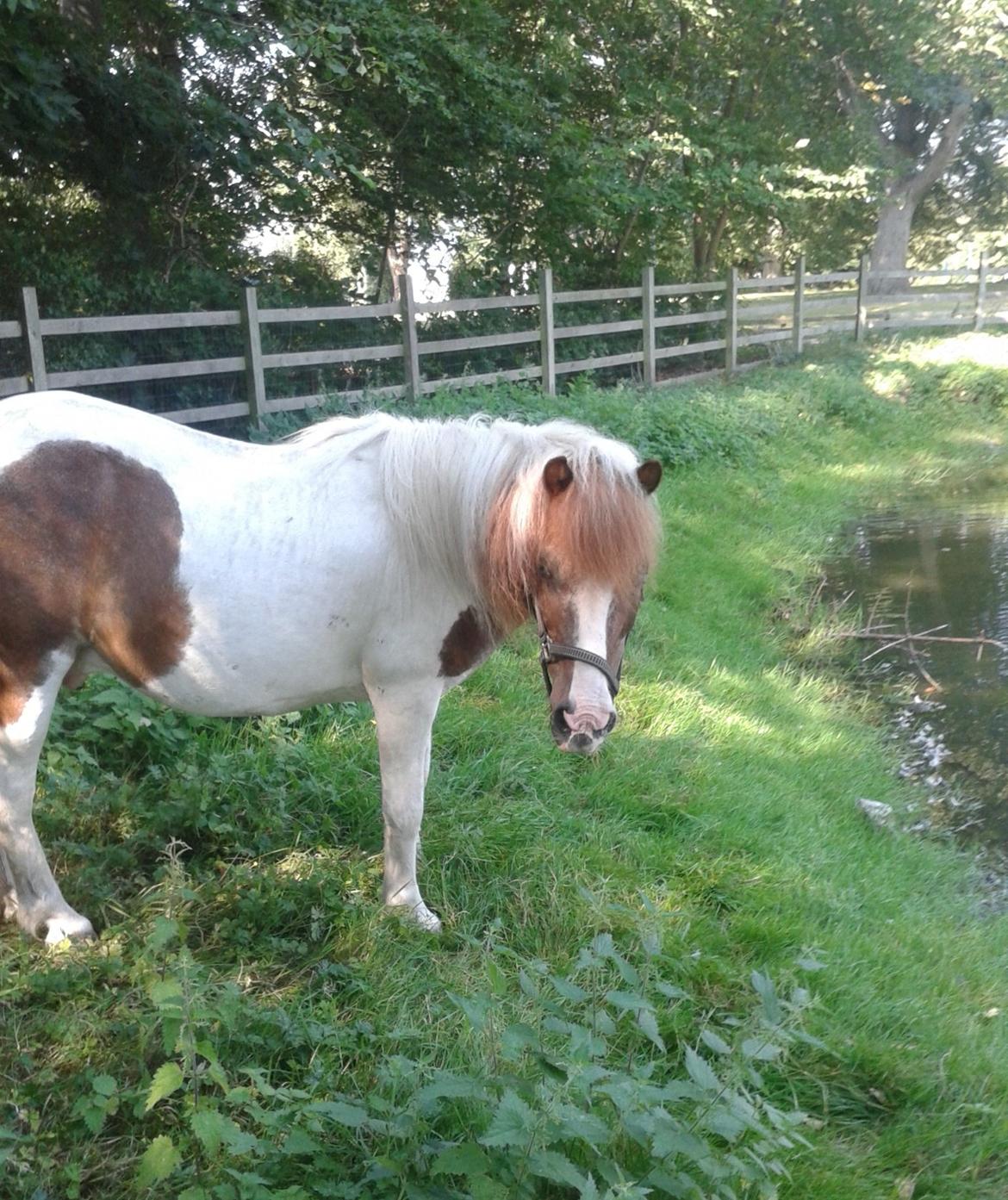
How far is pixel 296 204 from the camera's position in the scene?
10180 millimetres

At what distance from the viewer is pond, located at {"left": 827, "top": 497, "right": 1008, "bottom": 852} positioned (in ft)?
15.6

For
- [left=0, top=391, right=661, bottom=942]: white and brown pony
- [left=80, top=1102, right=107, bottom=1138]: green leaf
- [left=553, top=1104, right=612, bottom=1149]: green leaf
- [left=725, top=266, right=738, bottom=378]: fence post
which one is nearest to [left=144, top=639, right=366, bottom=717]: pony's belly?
[left=0, top=391, right=661, bottom=942]: white and brown pony

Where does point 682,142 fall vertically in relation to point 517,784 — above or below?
above

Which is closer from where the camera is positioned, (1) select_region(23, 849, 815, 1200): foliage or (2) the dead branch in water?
(1) select_region(23, 849, 815, 1200): foliage

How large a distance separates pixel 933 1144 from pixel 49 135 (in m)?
8.91

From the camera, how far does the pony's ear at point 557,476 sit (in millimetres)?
2598

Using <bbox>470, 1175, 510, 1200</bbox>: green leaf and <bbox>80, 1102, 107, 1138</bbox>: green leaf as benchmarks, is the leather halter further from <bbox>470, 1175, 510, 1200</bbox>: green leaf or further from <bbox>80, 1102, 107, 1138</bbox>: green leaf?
<bbox>80, 1102, 107, 1138</bbox>: green leaf

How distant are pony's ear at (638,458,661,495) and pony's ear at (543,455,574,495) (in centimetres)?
20

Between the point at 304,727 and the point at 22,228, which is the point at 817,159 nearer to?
the point at 22,228

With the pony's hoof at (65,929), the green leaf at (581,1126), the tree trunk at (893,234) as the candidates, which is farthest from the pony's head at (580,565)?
the tree trunk at (893,234)

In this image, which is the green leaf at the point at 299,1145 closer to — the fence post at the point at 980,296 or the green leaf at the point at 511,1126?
the green leaf at the point at 511,1126

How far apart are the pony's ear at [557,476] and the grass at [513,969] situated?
806 mm

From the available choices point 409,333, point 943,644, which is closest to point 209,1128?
point 943,644

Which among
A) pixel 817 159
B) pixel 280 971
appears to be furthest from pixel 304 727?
pixel 817 159
